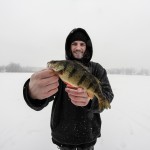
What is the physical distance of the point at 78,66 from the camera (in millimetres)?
2527

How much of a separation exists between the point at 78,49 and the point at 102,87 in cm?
93

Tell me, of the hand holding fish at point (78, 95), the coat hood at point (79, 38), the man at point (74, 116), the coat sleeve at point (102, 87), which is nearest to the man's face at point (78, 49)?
the man at point (74, 116)

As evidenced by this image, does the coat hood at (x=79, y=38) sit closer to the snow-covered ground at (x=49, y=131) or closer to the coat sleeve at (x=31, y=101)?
the coat sleeve at (x=31, y=101)

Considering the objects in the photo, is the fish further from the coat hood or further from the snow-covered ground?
the snow-covered ground

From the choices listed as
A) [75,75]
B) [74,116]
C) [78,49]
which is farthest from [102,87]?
[75,75]

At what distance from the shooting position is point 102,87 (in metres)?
3.40

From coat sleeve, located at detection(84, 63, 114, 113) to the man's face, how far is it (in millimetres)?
305

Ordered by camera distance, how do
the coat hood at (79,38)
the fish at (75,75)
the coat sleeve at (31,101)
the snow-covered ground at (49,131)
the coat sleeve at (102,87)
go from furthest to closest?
the snow-covered ground at (49,131), the coat hood at (79,38), the coat sleeve at (102,87), the coat sleeve at (31,101), the fish at (75,75)

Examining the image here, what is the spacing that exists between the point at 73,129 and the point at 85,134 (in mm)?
206

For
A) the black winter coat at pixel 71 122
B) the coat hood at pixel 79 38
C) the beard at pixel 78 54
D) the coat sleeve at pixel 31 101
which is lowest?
the black winter coat at pixel 71 122

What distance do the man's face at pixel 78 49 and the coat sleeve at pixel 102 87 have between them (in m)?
0.30

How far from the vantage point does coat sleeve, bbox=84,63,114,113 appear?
3.14m

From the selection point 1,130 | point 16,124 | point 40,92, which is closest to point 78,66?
point 40,92

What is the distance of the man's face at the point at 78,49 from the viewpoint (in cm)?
399
